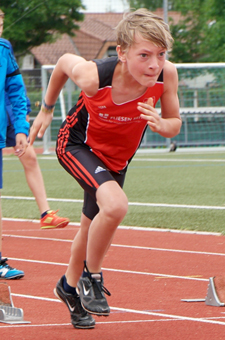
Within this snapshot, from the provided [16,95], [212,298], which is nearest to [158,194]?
[16,95]

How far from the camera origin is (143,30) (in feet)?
12.1

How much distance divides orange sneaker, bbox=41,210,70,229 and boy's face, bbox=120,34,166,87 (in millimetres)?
3357

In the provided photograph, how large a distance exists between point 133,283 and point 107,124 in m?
1.58

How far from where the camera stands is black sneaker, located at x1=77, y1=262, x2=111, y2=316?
3705 millimetres

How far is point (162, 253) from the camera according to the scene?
630cm

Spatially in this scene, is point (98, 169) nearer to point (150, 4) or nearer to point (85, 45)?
point (85, 45)

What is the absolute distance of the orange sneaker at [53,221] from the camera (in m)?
6.89

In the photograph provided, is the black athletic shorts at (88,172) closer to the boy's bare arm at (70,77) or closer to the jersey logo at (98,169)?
the jersey logo at (98,169)

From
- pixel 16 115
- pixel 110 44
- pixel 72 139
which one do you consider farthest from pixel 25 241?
pixel 110 44

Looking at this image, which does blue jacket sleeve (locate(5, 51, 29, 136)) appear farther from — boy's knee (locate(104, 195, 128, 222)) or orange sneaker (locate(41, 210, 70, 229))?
orange sneaker (locate(41, 210, 70, 229))

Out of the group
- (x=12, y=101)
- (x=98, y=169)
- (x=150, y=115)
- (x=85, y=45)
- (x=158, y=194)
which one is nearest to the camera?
(x=150, y=115)

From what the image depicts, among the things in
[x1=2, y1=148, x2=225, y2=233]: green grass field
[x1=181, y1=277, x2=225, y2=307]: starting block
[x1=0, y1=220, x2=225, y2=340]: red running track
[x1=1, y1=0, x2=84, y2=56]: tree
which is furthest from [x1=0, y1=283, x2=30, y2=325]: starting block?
[x1=1, y1=0, x2=84, y2=56]: tree

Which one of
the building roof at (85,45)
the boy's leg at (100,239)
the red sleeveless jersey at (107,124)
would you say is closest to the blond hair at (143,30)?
the red sleeveless jersey at (107,124)

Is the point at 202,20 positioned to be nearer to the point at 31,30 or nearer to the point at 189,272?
the point at 31,30
